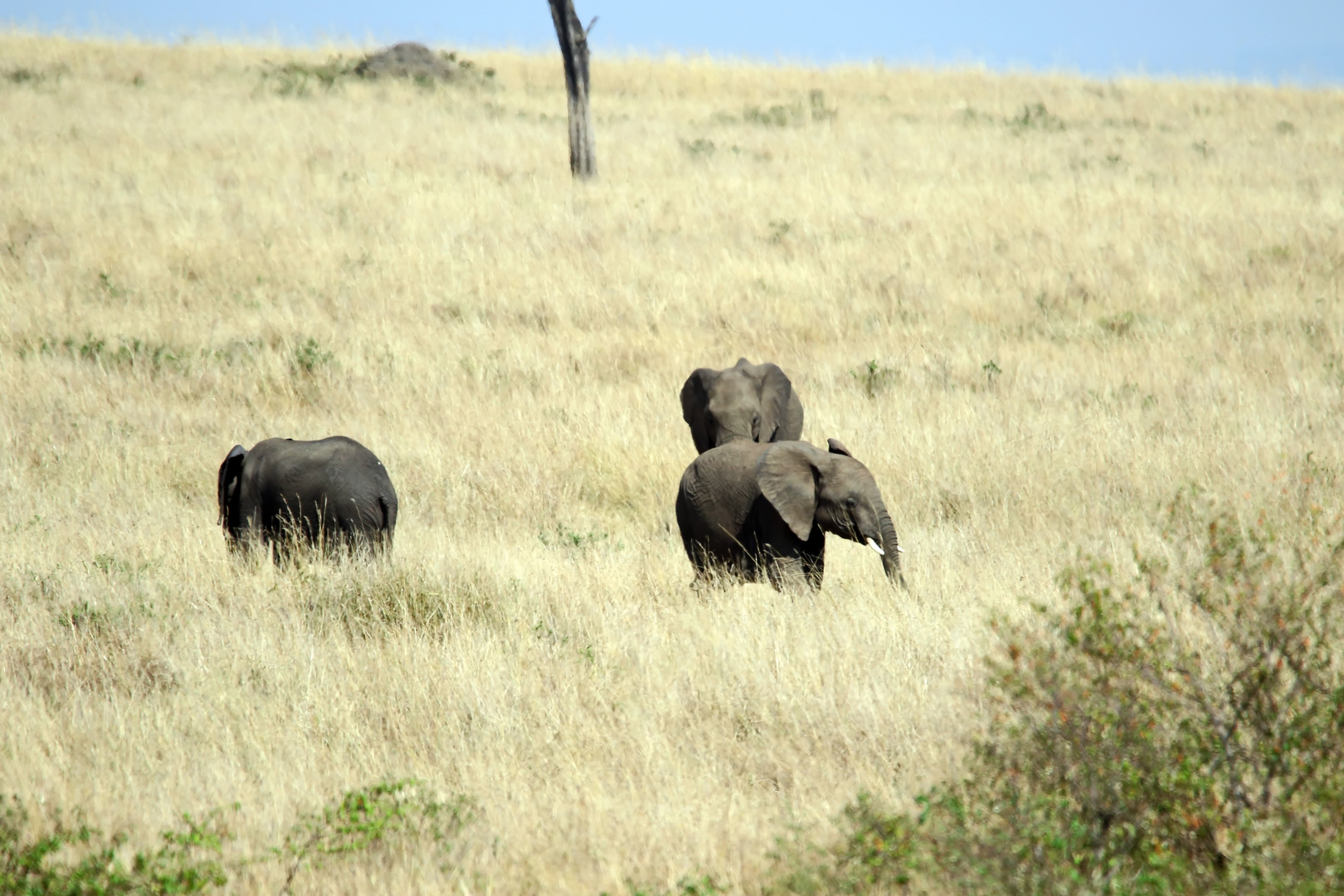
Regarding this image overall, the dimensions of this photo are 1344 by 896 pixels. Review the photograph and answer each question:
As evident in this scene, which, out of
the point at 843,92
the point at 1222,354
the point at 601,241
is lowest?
the point at 1222,354

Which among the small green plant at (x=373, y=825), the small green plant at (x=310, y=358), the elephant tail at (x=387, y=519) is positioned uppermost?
the small green plant at (x=310, y=358)

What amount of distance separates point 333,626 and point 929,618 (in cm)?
305

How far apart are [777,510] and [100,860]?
12.3ft

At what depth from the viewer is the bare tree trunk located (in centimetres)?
2058

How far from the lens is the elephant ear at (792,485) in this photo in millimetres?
6312

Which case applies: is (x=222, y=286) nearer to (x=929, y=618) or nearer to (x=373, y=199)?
(x=373, y=199)

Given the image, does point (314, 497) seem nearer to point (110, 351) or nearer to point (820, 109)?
point (110, 351)

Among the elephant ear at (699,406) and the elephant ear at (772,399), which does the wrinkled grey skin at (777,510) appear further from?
the elephant ear at (699,406)

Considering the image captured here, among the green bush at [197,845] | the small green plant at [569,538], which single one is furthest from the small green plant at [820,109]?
the green bush at [197,845]

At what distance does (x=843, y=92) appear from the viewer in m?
32.3

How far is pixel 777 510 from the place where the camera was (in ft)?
21.0

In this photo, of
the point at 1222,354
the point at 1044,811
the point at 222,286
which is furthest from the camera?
the point at 222,286

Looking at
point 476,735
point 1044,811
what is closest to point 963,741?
point 1044,811

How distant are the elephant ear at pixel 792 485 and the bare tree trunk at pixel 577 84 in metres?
14.9
